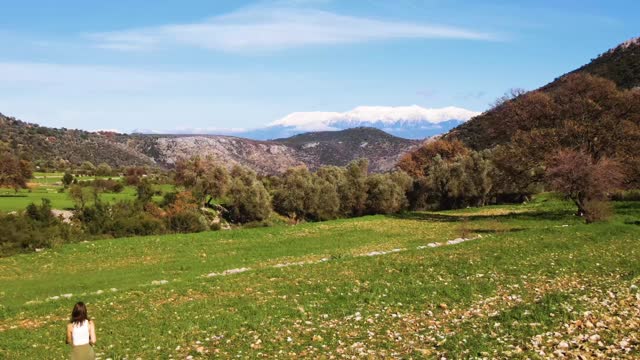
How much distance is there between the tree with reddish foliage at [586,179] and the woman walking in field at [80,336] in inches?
1596

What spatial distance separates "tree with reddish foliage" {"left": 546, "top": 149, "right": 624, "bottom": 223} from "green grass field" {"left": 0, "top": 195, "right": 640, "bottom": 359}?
594 centimetres

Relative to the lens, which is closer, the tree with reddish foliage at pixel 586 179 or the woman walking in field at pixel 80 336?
the woman walking in field at pixel 80 336

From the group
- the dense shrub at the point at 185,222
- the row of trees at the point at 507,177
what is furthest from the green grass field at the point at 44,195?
the row of trees at the point at 507,177

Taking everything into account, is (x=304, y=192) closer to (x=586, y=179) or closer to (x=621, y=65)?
(x=586, y=179)

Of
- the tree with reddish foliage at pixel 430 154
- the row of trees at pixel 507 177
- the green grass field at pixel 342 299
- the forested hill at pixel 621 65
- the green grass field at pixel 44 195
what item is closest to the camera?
the green grass field at pixel 342 299

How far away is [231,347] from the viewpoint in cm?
1451

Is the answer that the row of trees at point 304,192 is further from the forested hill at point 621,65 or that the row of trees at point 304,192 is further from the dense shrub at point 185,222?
the forested hill at point 621,65

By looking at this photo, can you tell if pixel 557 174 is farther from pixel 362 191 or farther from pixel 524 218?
pixel 362 191

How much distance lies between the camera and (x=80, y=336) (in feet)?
40.4

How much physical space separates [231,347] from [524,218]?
1720 inches

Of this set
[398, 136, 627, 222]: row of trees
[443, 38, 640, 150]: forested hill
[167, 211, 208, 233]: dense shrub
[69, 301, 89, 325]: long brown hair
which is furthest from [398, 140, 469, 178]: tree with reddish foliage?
[69, 301, 89, 325]: long brown hair

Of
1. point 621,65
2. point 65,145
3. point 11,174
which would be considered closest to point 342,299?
point 11,174

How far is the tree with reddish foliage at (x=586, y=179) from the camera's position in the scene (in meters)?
41.9

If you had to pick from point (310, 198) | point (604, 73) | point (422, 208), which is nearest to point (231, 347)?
point (310, 198)
